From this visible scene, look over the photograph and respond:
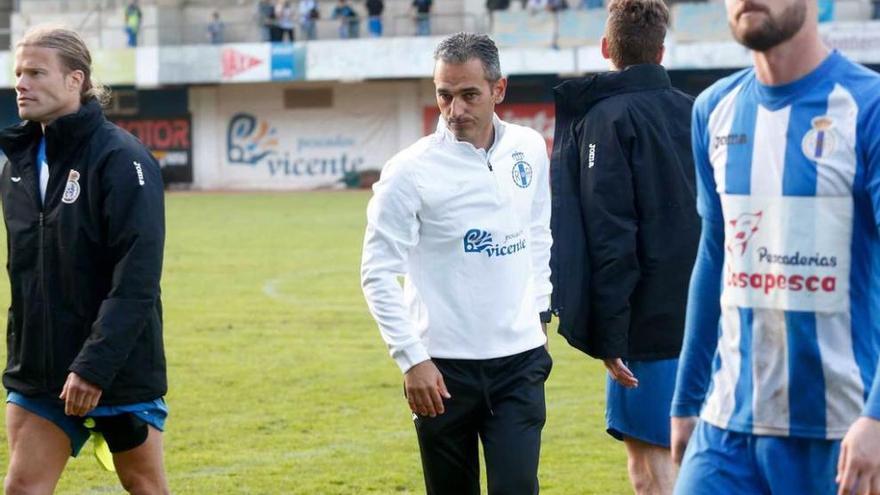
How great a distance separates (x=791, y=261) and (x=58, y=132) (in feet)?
8.60

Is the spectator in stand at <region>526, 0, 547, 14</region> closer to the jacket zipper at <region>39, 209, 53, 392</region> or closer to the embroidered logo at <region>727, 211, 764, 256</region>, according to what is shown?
the jacket zipper at <region>39, 209, 53, 392</region>

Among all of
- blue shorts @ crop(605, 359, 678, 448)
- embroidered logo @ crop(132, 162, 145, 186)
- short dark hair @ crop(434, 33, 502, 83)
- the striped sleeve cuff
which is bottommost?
blue shorts @ crop(605, 359, 678, 448)

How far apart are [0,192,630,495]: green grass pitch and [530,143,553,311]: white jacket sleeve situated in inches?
89.3

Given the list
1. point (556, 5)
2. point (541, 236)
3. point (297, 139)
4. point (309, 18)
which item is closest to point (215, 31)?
point (309, 18)

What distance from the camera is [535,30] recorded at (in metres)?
44.8

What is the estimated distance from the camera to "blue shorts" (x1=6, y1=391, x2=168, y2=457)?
17.5 feet

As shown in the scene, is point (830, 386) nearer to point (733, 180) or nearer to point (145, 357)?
point (733, 180)

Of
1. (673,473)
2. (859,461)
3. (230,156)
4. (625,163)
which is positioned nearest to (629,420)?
(673,473)

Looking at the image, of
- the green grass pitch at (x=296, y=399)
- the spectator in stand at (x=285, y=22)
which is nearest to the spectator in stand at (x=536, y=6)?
the spectator in stand at (x=285, y=22)

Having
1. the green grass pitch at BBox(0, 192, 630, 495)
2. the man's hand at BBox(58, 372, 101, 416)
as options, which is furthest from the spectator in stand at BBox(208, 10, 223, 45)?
the man's hand at BBox(58, 372, 101, 416)

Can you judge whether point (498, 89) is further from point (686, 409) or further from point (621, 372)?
point (686, 409)

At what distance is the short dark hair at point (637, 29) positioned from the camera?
18.4 feet

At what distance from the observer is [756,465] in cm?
388

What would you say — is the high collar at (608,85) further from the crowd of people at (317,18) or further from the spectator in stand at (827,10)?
the crowd of people at (317,18)
